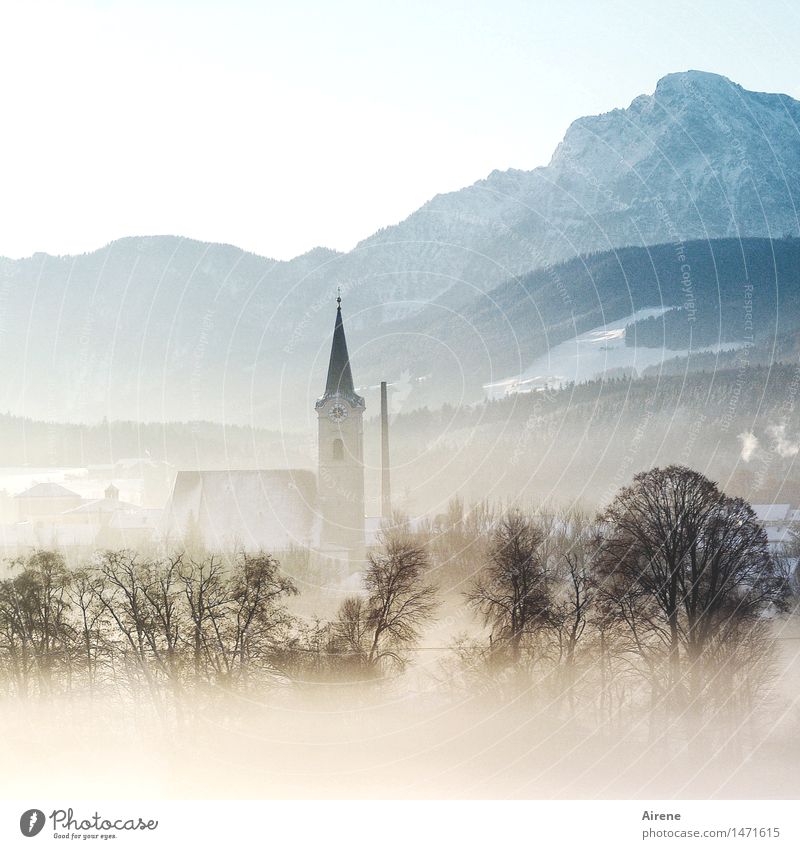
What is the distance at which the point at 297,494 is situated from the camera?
26.3 metres

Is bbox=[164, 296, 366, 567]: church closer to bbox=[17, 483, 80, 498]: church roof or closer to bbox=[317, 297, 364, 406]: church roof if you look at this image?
bbox=[317, 297, 364, 406]: church roof

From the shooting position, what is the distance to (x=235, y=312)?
2256cm

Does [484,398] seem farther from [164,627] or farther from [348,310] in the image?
[164,627]

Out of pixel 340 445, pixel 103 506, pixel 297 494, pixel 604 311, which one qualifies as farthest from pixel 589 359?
pixel 103 506

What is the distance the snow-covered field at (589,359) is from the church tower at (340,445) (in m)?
15.9

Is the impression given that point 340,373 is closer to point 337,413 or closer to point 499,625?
point 337,413

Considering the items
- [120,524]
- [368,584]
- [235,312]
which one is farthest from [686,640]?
[120,524]

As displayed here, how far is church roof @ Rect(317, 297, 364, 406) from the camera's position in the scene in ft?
82.4

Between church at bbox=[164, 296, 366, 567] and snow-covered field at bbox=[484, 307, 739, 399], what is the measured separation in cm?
1607

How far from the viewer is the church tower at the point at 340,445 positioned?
2538 cm

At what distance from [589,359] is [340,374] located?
3947cm

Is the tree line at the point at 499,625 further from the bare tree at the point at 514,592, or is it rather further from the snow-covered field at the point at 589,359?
the snow-covered field at the point at 589,359

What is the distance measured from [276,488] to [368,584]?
34.9ft

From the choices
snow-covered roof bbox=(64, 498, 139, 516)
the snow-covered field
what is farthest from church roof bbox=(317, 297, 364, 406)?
the snow-covered field
